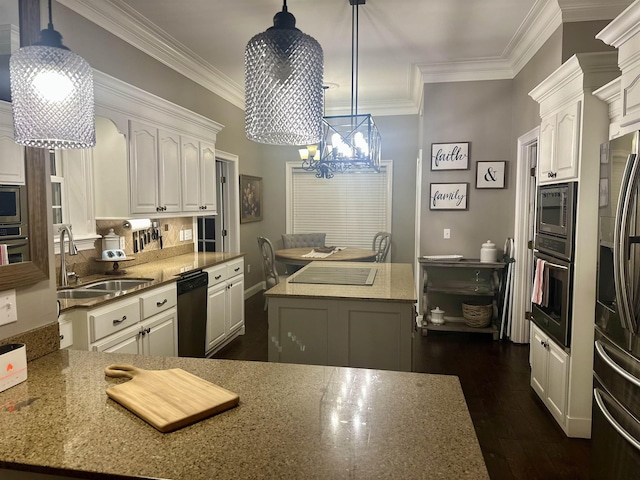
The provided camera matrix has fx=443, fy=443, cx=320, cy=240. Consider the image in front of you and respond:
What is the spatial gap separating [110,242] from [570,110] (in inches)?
131

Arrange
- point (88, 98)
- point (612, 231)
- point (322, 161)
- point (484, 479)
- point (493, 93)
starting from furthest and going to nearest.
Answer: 1. point (493, 93)
2. point (322, 161)
3. point (612, 231)
4. point (88, 98)
5. point (484, 479)

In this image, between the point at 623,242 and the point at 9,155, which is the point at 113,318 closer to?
the point at 9,155

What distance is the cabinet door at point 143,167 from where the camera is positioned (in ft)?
11.0

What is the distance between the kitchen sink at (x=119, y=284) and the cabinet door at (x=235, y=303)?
1159 mm

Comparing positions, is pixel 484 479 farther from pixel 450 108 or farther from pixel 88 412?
pixel 450 108

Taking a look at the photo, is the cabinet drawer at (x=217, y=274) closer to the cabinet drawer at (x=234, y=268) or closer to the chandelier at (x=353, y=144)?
the cabinet drawer at (x=234, y=268)

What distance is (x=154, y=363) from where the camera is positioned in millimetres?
1445

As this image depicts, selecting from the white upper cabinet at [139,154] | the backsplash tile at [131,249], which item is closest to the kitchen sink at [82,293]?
the backsplash tile at [131,249]

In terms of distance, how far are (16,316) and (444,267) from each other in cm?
400

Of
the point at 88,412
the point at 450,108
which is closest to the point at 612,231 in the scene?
the point at 88,412

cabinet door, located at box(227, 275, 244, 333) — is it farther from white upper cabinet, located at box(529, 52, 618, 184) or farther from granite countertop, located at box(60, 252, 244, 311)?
white upper cabinet, located at box(529, 52, 618, 184)

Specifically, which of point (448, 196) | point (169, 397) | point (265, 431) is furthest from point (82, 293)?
point (448, 196)

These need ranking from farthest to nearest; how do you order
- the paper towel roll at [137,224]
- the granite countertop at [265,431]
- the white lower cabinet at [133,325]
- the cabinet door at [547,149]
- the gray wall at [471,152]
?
the gray wall at [471,152] → the paper towel roll at [137,224] → the cabinet door at [547,149] → the white lower cabinet at [133,325] → the granite countertop at [265,431]

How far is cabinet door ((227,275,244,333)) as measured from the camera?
4359 millimetres
